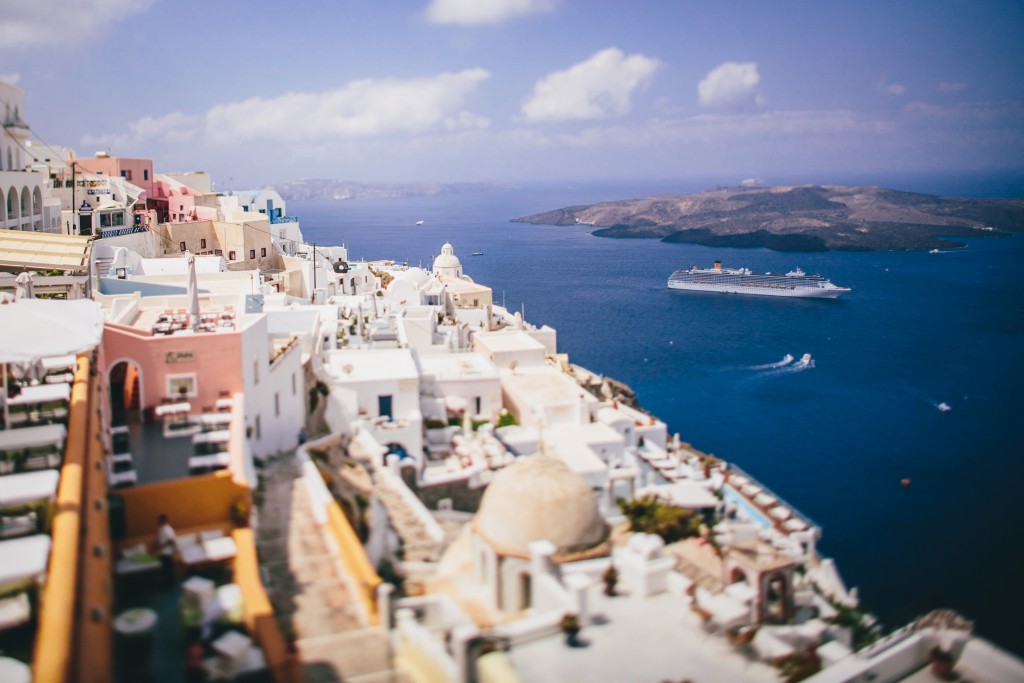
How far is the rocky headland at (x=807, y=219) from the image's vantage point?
11669 centimetres

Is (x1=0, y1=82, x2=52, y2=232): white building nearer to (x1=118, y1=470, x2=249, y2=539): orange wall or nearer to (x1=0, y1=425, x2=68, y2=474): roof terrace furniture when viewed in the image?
(x1=0, y1=425, x2=68, y2=474): roof terrace furniture

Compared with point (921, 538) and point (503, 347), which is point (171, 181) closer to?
point (503, 347)

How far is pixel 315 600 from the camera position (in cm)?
841

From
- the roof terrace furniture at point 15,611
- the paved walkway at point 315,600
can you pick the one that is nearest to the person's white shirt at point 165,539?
the paved walkway at point 315,600

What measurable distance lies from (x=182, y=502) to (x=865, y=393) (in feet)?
119

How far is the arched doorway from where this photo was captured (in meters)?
11.8

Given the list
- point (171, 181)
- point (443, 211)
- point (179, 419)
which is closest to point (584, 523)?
point (179, 419)

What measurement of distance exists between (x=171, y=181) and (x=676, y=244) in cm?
9061

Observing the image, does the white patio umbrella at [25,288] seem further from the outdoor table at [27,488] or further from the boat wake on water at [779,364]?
the boat wake on water at [779,364]

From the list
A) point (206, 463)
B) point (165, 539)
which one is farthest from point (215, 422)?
point (165, 539)

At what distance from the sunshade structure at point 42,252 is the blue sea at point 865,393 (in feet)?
54.7

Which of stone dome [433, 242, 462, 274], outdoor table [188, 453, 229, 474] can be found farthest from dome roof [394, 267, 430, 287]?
outdoor table [188, 453, 229, 474]

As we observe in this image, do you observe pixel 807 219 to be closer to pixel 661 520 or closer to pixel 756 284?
pixel 756 284

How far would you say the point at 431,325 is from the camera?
920 inches
